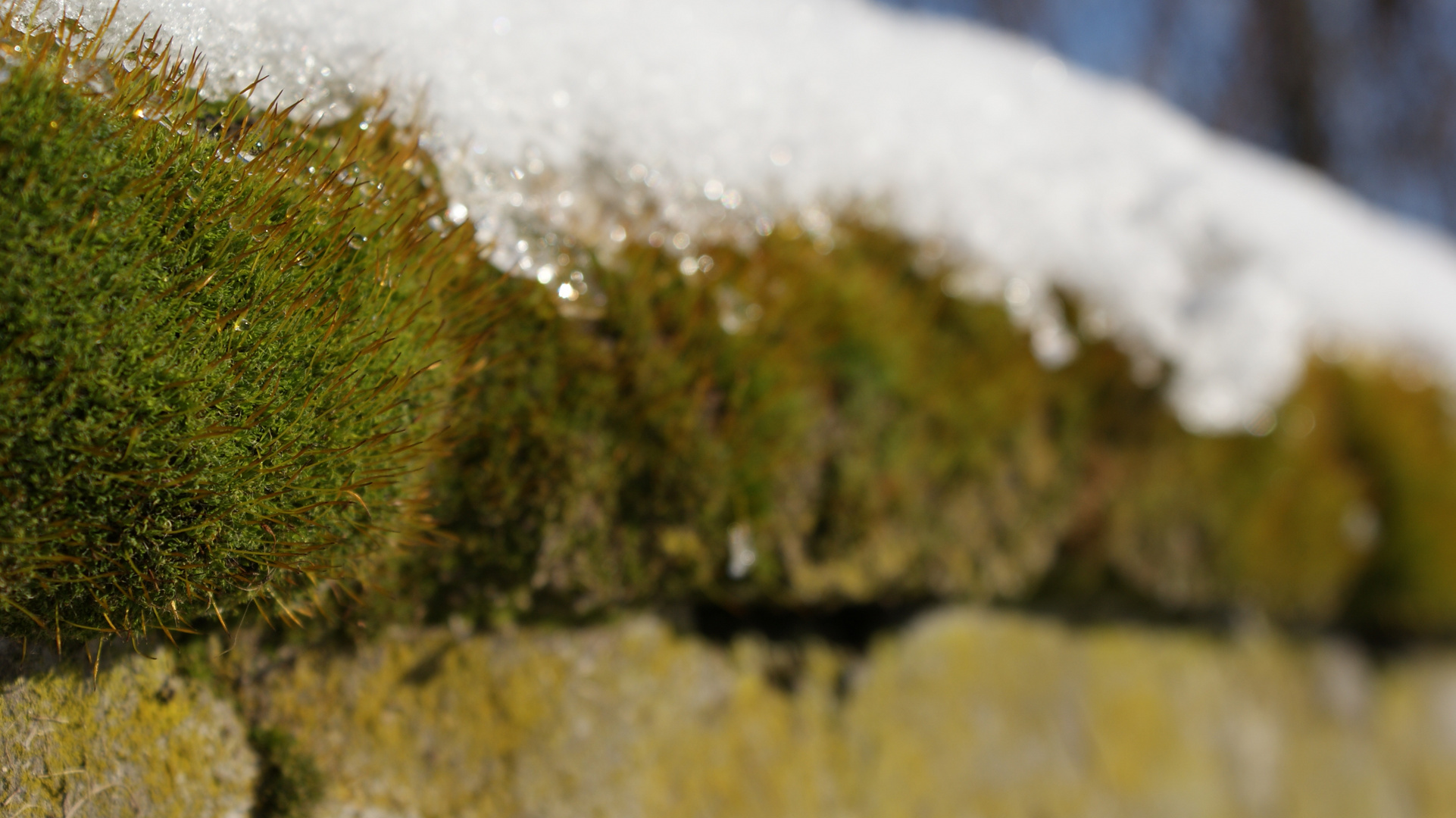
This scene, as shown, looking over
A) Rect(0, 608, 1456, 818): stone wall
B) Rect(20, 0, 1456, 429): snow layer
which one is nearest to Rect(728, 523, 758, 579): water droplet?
Rect(0, 608, 1456, 818): stone wall

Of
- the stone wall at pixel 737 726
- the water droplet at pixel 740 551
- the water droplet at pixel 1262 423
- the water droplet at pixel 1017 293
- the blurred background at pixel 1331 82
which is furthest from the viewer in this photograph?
the blurred background at pixel 1331 82

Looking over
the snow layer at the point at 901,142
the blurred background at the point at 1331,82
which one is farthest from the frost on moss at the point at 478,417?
the blurred background at the point at 1331,82

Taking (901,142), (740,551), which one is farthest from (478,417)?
(901,142)

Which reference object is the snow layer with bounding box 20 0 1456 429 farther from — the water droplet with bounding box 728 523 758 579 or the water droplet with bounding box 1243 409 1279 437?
the water droplet with bounding box 728 523 758 579

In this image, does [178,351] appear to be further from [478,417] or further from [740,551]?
[740,551]

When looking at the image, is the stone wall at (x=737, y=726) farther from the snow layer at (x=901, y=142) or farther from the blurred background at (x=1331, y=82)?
the blurred background at (x=1331, y=82)

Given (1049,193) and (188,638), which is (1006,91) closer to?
(1049,193)

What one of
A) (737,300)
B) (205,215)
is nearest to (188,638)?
(205,215)
